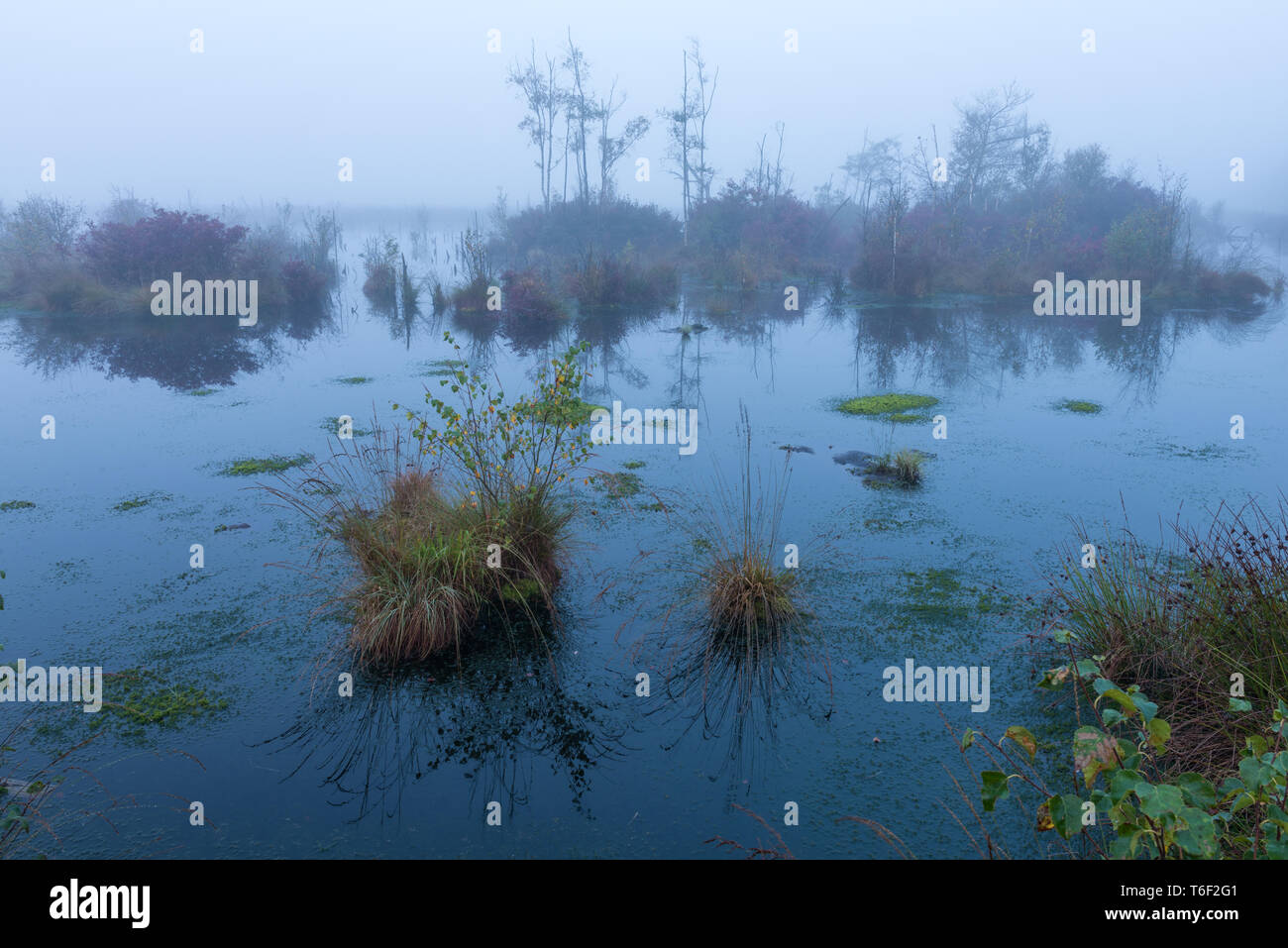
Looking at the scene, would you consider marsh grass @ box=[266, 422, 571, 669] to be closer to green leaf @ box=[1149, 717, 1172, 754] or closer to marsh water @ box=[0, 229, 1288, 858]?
marsh water @ box=[0, 229, 1288, 858]

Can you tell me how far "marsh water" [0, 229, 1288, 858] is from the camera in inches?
123

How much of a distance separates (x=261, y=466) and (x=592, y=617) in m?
4.11

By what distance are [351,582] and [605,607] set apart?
143 centimetres

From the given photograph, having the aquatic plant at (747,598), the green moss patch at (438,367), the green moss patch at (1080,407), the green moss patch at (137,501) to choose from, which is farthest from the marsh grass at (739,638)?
the green moss patch at (438,367)

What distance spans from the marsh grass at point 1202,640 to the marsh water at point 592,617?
0.41 metres

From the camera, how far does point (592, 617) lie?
15.3 feet

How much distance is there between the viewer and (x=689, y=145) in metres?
30.3

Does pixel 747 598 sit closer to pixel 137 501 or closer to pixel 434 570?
pixel 434 570

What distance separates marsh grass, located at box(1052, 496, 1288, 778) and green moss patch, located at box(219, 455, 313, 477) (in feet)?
19.9

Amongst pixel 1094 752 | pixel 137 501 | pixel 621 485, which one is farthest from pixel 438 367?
pixel 1094 752
